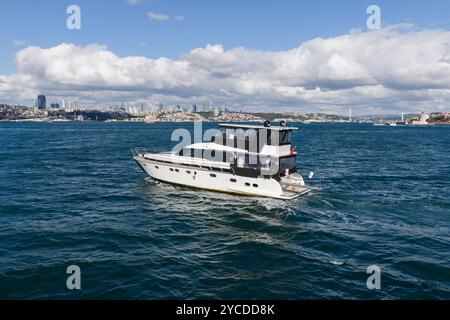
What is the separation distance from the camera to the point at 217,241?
66.4 feet

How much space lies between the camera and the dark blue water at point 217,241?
48.3 feet

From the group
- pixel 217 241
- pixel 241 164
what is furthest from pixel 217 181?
pixel 217 241

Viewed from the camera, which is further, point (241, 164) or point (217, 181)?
point (217, 181)

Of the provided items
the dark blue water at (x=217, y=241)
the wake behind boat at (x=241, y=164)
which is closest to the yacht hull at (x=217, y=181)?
the wake behind boat at (x=241, y=164)

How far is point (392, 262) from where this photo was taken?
56.9 ft

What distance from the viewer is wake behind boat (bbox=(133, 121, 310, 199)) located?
2923 cm

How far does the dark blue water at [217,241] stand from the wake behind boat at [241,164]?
4.34 ft

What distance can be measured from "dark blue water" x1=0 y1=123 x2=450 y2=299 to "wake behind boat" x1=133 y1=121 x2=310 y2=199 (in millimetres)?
1323

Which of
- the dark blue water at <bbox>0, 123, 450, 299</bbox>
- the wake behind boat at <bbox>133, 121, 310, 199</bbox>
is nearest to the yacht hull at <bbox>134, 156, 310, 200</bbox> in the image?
the wake behind boat at <bbox>133, 121, 310, 199</bbox>

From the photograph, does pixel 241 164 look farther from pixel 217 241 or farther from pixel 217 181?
pixel 217 241

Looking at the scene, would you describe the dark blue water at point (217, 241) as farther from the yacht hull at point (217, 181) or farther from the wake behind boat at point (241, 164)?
the wake behind boat at point (241, 164)

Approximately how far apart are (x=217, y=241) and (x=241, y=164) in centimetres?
1082

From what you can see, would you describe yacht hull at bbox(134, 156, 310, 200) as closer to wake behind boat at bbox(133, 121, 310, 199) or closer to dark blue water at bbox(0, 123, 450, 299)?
wake behind boat at bbox(133, 121, 310, 199)
